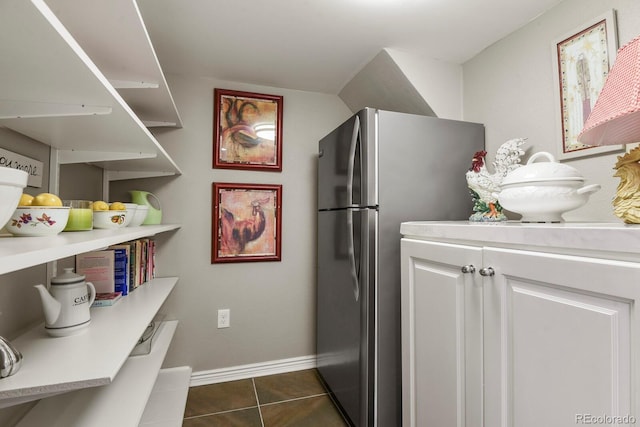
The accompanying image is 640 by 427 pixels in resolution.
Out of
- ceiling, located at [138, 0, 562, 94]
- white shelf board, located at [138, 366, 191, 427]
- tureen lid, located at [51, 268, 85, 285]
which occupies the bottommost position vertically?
white shelf board, located at [138, 366, 191, 427]

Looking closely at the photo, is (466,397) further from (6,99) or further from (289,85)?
(289,85)

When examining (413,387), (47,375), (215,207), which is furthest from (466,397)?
(215,207)

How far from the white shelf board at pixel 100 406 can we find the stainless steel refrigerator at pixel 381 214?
96 cm

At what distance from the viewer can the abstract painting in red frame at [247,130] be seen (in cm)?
221

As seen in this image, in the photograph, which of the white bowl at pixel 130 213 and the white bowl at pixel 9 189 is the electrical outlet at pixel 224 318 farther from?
the white bowl at pixel 9 189

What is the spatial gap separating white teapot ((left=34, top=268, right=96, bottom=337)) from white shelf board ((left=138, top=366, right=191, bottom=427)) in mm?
826

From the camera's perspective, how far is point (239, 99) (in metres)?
2.26

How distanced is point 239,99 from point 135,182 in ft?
3.05

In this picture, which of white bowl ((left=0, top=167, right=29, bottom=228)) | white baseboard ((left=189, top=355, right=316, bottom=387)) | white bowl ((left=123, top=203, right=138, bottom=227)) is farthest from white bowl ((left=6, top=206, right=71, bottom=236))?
white baseboard ((left=189, top=355, right=316, bottom=387))

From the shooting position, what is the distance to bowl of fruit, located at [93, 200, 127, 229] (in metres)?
1.17

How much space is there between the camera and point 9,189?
55cm

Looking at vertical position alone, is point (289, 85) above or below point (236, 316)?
above

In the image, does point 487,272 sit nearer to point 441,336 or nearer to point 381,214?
point 441,336

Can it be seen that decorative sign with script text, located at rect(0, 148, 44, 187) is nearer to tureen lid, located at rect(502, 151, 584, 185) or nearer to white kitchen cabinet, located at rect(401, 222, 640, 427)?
white kitchen cabinet, located at rect(401, 222, 640, 427)
